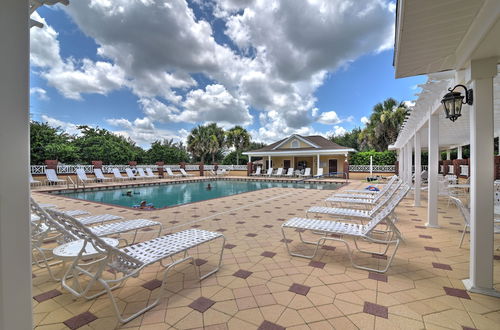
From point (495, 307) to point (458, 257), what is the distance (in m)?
1.29

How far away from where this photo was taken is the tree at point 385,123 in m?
21.2

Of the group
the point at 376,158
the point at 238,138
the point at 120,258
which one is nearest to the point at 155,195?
the point at 120,258

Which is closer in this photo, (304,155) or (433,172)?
(433,172)

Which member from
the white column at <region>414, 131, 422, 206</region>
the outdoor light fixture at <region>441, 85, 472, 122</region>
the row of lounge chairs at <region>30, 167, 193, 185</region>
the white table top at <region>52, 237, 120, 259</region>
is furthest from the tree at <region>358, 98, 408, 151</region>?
the white table top at <region>52, 237, 120, 259</region>

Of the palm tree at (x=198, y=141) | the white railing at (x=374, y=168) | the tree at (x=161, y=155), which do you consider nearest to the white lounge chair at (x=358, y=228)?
the white railing at (x=374, y=168)

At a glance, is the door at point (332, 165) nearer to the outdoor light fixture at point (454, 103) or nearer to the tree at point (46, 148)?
the outdoor light fixture at point (454, 103)

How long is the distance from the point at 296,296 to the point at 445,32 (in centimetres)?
321

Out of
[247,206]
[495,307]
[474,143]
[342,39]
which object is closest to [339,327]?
[495,307]

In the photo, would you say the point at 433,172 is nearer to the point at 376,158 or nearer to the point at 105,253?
the point at 105,253

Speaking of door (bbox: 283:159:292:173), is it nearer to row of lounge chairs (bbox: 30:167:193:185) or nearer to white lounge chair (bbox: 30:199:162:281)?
row of lounge chairs (bbox: 30:167:193:185)

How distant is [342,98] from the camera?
105 feet

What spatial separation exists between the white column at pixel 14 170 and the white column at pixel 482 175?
380 centimetres

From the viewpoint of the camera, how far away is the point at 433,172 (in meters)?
4.91

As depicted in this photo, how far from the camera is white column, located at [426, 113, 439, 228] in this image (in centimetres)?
483
